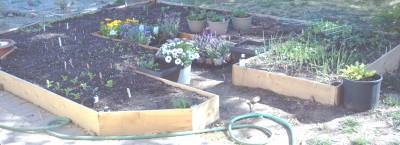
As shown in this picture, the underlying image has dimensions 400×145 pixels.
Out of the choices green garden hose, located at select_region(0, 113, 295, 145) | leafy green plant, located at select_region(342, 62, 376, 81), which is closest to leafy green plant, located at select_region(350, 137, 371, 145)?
green garden hose, located at select_region(0, 113, 295, 145)

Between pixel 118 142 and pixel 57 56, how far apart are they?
2438 millimetres

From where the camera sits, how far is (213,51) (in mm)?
6418

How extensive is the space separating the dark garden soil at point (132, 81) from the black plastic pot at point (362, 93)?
89mm

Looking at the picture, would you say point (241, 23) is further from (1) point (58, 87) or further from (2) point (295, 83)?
(1) point (58, 87)

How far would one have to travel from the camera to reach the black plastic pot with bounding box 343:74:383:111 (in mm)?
4773

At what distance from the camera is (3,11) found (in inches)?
405

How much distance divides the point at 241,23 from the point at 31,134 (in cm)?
402

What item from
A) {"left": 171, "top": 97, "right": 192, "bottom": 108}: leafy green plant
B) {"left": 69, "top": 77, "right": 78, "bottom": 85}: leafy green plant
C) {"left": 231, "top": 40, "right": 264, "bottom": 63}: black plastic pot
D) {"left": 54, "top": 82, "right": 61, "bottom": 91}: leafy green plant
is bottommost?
{"left": 171, "top": 97, "right": 192, "bottom": 108}: leafy green plant

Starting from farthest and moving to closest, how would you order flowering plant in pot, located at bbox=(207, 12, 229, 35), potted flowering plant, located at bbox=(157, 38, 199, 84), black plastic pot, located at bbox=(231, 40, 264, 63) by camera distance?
flowering plant in pot, located at bbox=(207, 12, 229, 35), black plastic pot, located at bbox=(231, 40, 264, 63), potted flowering plant, located at bbox=(157, 38, 199, 84)

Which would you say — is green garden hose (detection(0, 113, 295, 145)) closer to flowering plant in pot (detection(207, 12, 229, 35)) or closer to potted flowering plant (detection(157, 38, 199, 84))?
potted flowering plant (detection(157, 38, 199, 84))

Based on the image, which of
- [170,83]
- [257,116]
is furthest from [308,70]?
[170,83]

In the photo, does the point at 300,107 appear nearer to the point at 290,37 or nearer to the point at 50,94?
the point at 290,37

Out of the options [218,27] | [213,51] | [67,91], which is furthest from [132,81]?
[218,27]

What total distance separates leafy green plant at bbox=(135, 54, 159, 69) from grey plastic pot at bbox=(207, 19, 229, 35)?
1.49 metres
